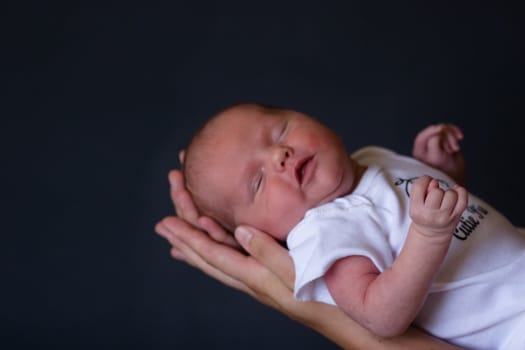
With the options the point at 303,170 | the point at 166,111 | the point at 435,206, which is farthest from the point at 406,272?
the point at 166,111

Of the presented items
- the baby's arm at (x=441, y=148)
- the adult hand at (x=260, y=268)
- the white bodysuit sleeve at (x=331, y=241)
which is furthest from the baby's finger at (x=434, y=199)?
the baby's arm at (x=441, y=148)

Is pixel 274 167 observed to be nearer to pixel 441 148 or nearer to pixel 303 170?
pixel 303 170

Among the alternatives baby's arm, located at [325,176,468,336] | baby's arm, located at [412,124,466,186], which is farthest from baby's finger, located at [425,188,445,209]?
baby's arm, located at [412,124,466,186]

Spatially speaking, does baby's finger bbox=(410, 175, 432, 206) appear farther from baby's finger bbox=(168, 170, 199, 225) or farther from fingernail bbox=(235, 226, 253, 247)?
baby's finger bbox=(168, 170, 199, 225)

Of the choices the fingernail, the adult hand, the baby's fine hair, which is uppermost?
the baby's fine hair

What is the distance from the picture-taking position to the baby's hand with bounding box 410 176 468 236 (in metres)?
0.86

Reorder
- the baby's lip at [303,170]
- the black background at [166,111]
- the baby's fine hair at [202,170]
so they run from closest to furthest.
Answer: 1. the baby's lip at [303,170]
2. the baby's fine hair at [202,170]
3. the black background at [166,111]

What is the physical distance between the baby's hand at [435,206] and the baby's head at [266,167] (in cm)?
27

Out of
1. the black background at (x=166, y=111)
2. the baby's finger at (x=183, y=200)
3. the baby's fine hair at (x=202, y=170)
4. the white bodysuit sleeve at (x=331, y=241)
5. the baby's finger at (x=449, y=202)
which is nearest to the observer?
the baby's finger at (x=449, y=202)

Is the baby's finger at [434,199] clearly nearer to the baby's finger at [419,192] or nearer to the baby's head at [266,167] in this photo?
the baby's finger at [419,192]

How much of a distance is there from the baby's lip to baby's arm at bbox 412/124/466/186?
1.19 ft

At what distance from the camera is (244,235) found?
1.18m

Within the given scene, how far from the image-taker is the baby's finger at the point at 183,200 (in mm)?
1332

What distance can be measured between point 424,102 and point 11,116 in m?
1.30
